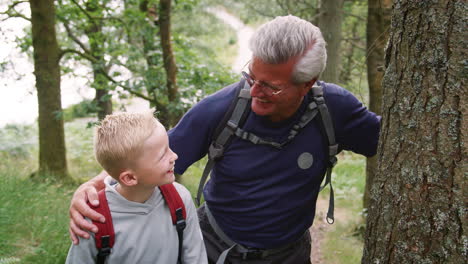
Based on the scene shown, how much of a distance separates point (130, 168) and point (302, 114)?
1009 millimetres

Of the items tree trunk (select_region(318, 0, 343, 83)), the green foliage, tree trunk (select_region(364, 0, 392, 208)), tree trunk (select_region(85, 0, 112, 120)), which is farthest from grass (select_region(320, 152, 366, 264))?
the green foliage

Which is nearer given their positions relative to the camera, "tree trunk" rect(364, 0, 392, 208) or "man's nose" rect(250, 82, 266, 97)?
"man's nose" rect(250, 82, 266, 97)

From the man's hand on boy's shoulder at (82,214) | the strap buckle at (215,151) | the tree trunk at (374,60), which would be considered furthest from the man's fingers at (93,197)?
the tree trunk at (374,60)

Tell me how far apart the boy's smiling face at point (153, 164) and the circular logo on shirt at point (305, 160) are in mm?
766

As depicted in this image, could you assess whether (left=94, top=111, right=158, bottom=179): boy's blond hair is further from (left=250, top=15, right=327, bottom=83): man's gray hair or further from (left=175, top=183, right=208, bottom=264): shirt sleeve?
(left=250, top=15, right=327, bottom=83): man's gray hair

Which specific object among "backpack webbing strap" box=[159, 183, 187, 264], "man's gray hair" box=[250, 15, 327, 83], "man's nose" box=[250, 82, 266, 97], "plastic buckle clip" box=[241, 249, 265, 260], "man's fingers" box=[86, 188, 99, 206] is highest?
"man's gray hair" box=[250, 15, 327, 83]

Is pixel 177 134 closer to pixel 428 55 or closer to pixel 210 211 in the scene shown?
pixel 210 211

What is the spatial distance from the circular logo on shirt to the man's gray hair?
411mm

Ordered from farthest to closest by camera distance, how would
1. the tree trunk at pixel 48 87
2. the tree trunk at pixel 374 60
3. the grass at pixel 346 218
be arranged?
the tree trunk at pixel 48 87, the grass at pixel 346 218, the tree trunk at pixel 374 60

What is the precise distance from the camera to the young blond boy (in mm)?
1739

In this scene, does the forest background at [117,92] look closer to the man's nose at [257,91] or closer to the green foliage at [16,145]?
the green foliage at [16,145]

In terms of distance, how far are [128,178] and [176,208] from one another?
27 cm

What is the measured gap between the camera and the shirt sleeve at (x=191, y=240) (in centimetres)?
191

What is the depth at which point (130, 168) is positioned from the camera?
176cm
